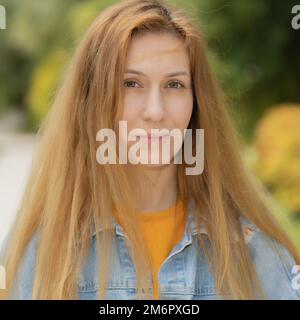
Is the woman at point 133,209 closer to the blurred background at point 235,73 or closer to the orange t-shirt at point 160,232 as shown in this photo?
the orange t-shirt at point 160,232

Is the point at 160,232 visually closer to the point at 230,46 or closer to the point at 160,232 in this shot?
the point at 160,232

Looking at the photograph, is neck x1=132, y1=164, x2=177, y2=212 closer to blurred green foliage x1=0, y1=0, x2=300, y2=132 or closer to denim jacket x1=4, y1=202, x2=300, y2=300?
denim jacket x1=4, y1=202, x2=300, y2=300

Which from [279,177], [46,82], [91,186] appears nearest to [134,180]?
[91,186]

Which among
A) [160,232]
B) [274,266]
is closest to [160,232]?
[160,232]

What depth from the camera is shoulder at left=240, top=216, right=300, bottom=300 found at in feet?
3.75

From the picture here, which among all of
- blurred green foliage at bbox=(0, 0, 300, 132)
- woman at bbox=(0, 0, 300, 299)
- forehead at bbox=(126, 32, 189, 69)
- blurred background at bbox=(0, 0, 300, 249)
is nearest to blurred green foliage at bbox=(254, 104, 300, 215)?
blurred background at bbox=(0, 0, 300, 249)

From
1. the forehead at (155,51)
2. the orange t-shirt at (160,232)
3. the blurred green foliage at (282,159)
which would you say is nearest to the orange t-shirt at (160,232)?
the orange t-shirt at (160,232)

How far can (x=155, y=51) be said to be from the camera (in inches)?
44.0

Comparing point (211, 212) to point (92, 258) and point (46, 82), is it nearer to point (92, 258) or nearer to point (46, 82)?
point (92, 258)

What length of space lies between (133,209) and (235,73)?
7.79 ft

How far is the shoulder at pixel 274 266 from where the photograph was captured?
1144mm

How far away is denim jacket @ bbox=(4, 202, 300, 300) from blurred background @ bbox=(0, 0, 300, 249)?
6.85 feet
